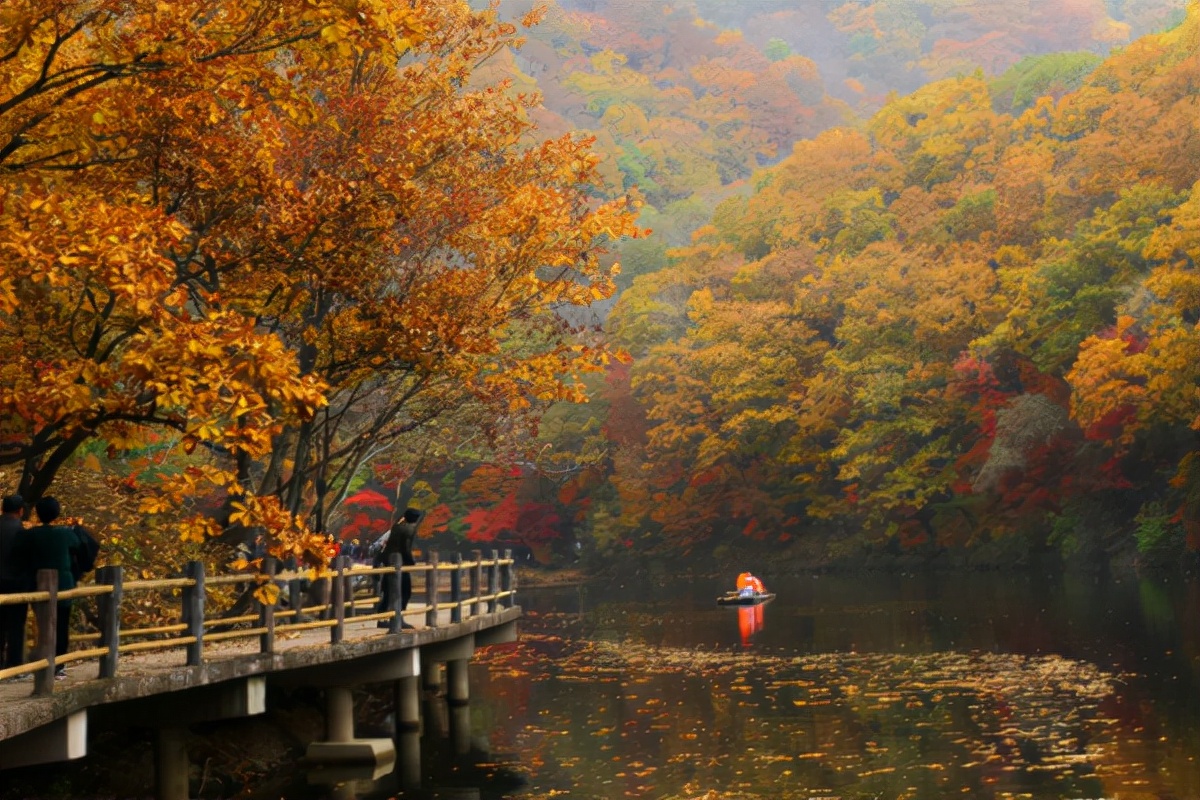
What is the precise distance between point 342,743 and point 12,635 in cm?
834

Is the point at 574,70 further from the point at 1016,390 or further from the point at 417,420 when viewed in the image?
the point at 417,420

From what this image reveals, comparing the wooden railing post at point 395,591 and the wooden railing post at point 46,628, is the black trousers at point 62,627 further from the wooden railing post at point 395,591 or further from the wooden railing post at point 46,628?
the wooden railing post at point 395,591

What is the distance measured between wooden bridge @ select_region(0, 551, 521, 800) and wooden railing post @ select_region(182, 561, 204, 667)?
12mm

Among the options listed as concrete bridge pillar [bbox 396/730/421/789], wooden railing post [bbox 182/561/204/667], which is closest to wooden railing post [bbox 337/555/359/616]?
concrete bridge pillar [bbox 396/730/421/789]

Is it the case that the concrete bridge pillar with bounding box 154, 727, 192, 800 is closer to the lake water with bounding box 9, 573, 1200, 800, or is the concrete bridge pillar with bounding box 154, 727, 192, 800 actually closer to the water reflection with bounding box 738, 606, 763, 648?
the lake water with bounding box 9, 573, 1200, 800

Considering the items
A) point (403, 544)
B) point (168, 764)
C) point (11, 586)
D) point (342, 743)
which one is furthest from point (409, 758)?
point (11, 586)

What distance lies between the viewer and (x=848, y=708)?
23.7m

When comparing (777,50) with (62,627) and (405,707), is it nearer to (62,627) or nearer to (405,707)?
(405,707)

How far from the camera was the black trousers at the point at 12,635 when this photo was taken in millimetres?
12461

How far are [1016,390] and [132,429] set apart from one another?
159 ft

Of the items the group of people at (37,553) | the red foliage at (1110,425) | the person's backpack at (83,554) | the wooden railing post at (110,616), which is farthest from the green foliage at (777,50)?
the group of people at (37,553)

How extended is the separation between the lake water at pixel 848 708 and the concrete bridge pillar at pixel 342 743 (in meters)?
0.80

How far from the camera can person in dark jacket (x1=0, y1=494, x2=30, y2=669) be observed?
1247 cm

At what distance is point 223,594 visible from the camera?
71.2 feet
